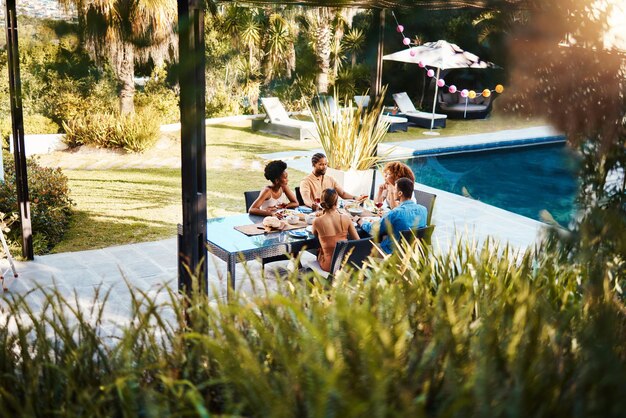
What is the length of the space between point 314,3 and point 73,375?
3271mm

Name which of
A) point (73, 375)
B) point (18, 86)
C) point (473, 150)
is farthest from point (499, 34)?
point (473, 150)

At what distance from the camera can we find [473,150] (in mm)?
14609

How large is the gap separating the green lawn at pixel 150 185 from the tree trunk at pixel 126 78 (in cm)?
124

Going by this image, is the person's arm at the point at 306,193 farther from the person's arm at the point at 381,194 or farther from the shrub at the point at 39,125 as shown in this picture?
the shrub at the point at 39,125

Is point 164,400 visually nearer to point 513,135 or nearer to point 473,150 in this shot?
point 473,150

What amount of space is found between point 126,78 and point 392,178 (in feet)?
34.1

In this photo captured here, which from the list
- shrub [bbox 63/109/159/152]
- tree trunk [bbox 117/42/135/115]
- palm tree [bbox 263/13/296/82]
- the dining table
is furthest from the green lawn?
palm tree [bbox 263/13/296/82]

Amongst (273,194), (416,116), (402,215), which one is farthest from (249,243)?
(416,116)

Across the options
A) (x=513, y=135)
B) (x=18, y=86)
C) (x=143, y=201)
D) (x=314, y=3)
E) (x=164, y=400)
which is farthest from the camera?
(x=513, y=135)

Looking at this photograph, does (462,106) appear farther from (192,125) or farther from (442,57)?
(192,125)

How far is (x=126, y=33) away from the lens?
613 inches

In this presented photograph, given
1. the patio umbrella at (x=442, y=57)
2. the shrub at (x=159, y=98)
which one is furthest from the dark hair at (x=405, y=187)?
the shrub at (x=159, y=98)

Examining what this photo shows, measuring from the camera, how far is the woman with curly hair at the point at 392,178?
5.92 meters

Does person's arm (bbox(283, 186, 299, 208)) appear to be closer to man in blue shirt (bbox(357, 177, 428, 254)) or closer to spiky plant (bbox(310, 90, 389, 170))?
man in blue shirt (bbox(357, 177, 428, 254))
